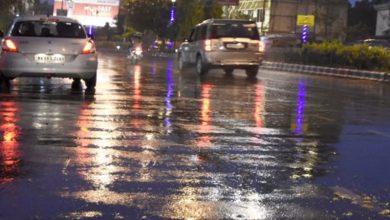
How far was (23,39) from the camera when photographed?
13.3 m

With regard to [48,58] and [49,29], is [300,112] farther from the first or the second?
[49,29]

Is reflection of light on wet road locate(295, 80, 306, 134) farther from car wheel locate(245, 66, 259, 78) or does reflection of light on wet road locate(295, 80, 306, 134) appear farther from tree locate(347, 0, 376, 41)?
tree locate(347, 0, 376, 41)

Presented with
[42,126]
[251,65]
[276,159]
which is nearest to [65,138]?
[42,126]

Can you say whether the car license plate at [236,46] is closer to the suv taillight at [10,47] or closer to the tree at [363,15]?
the suv taillight at [10,47]

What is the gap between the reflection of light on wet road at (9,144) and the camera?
6.27 m

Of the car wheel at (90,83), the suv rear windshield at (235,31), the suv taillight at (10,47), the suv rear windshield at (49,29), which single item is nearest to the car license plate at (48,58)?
the suv taillight at (10,47)

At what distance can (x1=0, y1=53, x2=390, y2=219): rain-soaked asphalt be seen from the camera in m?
5.27

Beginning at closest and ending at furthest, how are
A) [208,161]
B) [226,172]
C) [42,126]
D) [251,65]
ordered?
[226,172] → [208,161] → [42,126] → [251,65]

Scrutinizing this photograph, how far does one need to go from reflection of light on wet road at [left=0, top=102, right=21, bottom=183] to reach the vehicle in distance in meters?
11.4

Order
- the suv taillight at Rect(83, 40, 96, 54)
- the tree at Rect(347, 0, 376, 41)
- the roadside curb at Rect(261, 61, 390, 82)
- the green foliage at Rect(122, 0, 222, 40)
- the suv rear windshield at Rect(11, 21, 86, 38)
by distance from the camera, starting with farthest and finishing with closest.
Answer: the tree at Rect(347, 0, 376, 41) < the green foliage at Rect(122, 0, 222, 40) < the roadside curb at Rect(261, 61, 390, 82) < the suv rear windshield at Rect(11, 21, 86, 38) < the suv taillight at Rect(83, 40, 96, 54)

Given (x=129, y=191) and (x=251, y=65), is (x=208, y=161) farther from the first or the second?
(x=251, y=65)

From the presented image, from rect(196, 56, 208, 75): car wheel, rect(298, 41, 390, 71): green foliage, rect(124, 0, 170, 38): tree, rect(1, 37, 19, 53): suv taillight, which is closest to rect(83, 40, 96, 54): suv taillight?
rect(1, 37, 19, 53): suv taillight

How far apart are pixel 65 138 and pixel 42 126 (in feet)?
3.24

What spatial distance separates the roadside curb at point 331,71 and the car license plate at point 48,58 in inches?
607
